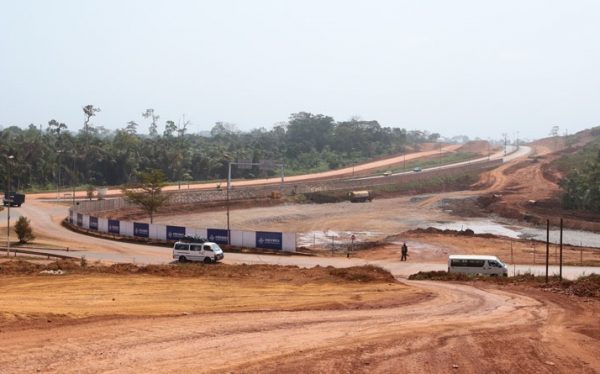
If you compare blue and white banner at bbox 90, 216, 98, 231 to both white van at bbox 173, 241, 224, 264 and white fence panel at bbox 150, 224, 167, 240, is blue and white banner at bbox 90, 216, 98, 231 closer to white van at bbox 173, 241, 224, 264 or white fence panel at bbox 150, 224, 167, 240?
white fence panel at bbox 150, 224, 167, 240

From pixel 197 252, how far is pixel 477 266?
65.9 feet

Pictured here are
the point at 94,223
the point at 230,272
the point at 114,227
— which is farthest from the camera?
the point at 94,223

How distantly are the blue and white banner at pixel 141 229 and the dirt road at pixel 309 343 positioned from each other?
38688 millimetres

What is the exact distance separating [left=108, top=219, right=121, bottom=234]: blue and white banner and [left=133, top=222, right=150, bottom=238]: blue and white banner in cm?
274

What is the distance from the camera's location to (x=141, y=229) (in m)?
60.5

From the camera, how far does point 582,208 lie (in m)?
86.8

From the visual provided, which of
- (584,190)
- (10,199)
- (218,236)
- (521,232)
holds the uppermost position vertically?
(584,190)

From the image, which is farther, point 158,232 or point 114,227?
point 114,227

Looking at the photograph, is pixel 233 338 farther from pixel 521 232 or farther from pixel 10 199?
pixel 521 232

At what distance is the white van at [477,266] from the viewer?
137 feet

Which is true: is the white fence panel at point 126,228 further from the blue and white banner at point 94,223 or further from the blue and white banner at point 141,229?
the blue and white banner at point 94,223

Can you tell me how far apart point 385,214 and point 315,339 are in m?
73.6

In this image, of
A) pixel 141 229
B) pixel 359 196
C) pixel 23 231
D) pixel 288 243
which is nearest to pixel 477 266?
pixel 288 243

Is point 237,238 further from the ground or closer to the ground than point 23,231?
closer to the ground
